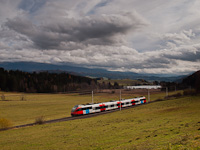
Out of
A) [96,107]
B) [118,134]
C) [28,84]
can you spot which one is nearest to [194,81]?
[96,107]

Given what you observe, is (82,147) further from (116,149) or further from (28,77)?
(28,77)

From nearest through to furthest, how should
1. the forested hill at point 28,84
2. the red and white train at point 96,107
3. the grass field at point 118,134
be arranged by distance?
the grass field at point 118,134
the red and white train at point 96,107
the forested hill at point 28,84

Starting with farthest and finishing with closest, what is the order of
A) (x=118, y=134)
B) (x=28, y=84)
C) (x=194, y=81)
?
(x=28, y=84), (x=194, y=81), (x=118, y=134)

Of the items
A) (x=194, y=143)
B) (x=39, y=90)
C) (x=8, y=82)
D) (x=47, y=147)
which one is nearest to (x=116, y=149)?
(x=194, y=143)

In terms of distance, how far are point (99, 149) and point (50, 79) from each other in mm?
194281

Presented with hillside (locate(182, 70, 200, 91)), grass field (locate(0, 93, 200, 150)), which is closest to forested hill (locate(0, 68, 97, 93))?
hillside (locate(182, 70, 200, 91))

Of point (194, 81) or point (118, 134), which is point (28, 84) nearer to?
point (194, 81)

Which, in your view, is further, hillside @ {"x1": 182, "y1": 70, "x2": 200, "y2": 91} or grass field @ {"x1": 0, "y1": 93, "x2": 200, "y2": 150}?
hillside @ {"x1": 182, "y1": 70, "x2": 200, "y2": 91}

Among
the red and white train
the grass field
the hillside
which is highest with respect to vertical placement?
the hillside

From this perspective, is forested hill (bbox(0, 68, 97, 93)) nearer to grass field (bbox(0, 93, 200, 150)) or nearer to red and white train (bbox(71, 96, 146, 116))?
red and white train (bbox(71, 96, 146, 116))

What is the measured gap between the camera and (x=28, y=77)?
7343 inches

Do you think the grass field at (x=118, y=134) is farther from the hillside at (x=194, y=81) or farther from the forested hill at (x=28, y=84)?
the forested hill at (x=28, y=84)

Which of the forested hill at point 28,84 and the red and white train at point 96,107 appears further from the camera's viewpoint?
the forested hill at point 28,84

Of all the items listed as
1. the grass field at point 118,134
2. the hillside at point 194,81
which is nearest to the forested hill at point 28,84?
the hillside at point 194,81
